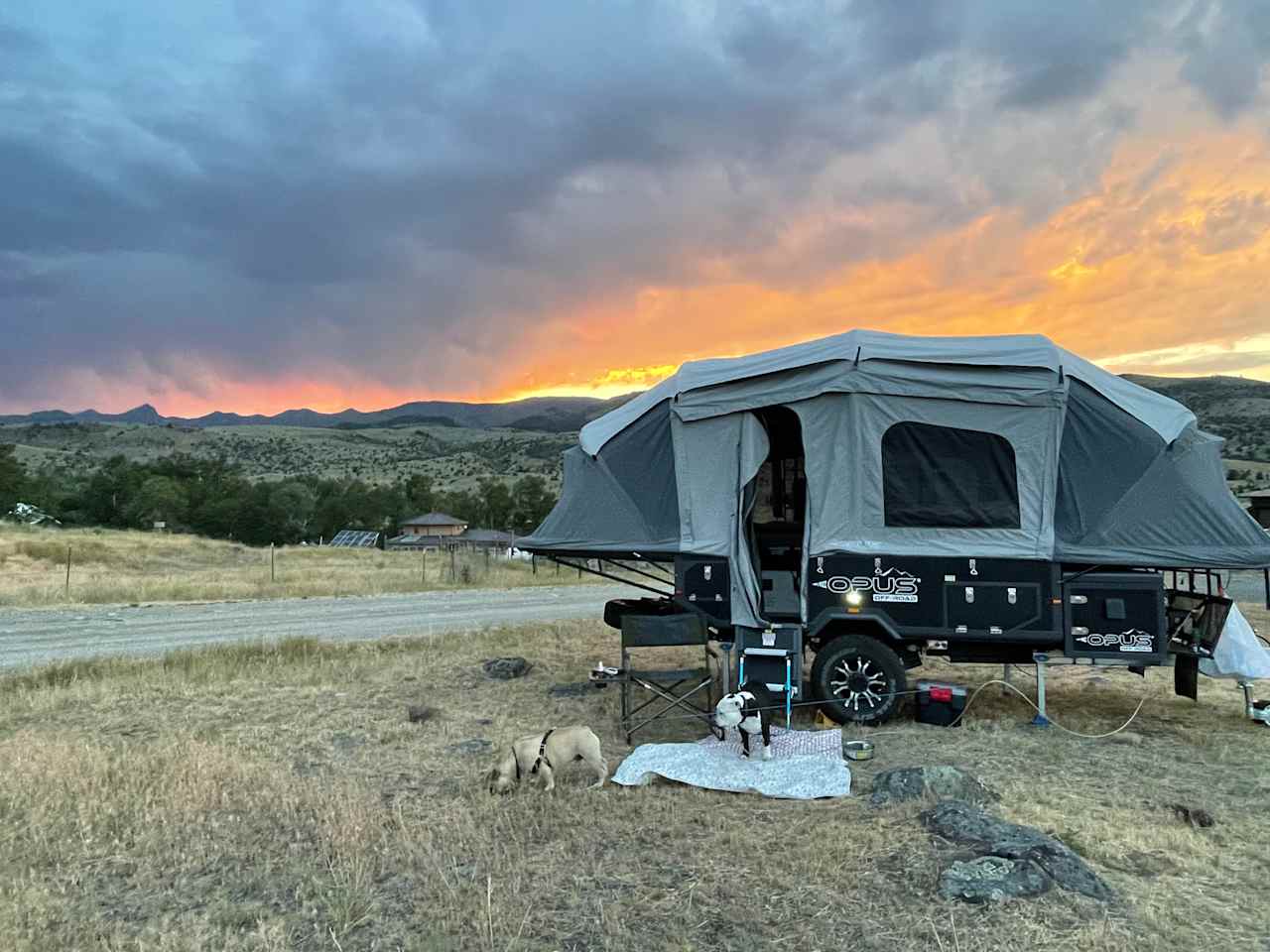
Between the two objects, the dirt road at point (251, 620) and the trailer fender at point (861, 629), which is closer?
the trailer fender at point (861, 629)

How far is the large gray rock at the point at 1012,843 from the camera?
15.1 ft

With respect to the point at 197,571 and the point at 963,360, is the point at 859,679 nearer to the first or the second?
the point at 963,360

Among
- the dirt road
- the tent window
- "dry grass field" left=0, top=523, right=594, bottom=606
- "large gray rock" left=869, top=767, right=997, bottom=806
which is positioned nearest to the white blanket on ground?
"large gray rock" left=869, top=767, right=997, bottom=806

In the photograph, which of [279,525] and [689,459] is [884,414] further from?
[279,525]

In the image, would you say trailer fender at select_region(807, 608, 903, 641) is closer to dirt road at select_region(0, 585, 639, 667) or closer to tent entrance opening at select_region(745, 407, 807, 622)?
tent entrance opening at select_region(745, 407, 807, 622)

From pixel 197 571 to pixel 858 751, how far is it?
34044 mm

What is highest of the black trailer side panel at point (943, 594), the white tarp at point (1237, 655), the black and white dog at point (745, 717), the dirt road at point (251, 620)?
the black trailer side panel at point (943, 594)

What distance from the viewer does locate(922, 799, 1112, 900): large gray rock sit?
460cm

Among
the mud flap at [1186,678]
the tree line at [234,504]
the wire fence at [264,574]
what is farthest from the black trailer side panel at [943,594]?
the tree line at [234,504]

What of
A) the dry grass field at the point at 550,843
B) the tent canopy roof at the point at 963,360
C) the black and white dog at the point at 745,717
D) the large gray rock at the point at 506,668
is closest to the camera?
the dry grass field at the point at 550,843

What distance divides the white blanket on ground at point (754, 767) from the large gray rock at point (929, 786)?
0.30 m

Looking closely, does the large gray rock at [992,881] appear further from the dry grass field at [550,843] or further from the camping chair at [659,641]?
the camping chair at [659,641]

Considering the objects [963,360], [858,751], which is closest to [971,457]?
[963,360]

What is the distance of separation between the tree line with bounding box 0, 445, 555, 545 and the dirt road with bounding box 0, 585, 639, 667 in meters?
33.4
